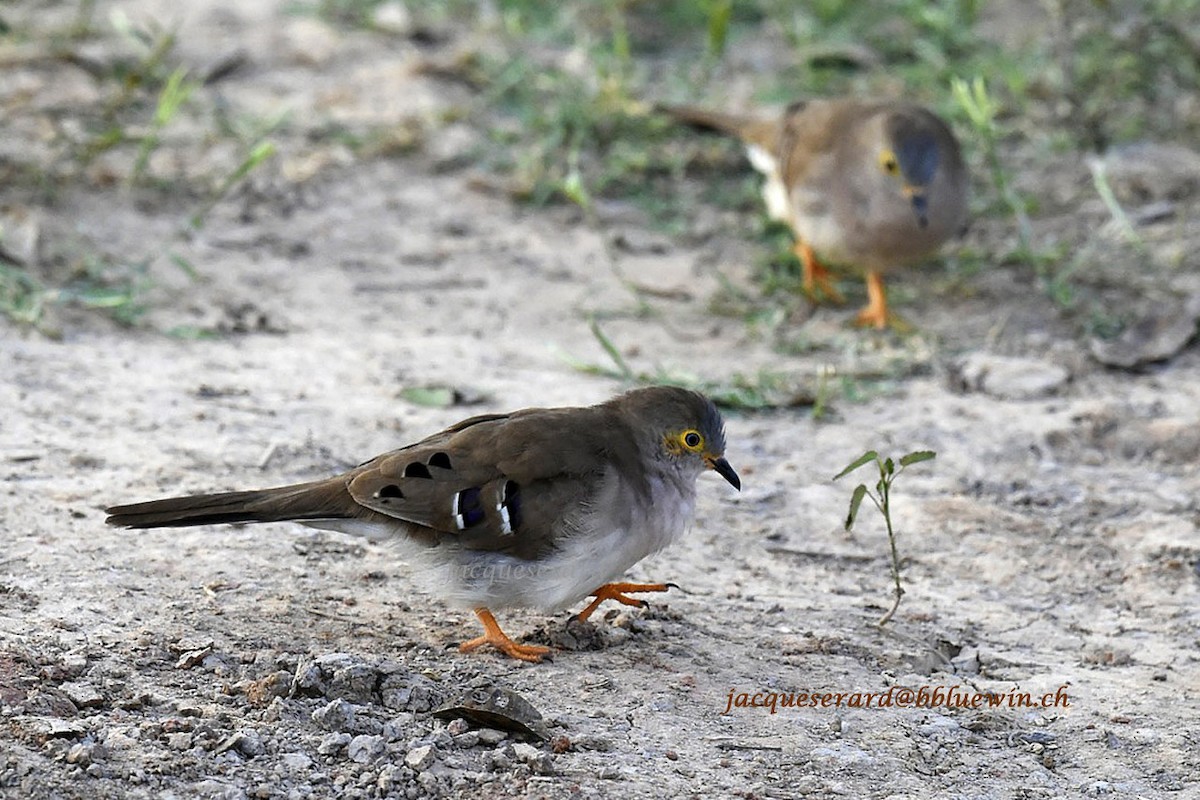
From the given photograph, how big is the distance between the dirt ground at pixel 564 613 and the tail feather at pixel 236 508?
208 millimetres

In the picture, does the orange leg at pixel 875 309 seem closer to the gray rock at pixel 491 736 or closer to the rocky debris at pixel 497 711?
the rocky debris at pixel 497 711

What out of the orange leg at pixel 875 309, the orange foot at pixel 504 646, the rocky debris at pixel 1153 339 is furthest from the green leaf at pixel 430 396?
the rocky debris at pixel 1153 339

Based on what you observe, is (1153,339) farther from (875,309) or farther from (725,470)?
(725,470)

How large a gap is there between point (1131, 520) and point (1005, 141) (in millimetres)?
3996

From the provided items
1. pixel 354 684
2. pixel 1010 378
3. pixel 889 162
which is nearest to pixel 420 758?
pixel 354 684

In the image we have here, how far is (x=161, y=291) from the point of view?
22.6ft

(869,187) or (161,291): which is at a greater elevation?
(869,187)

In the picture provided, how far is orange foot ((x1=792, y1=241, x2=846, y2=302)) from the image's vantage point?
25.3 feet

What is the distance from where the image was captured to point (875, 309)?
7473 mm

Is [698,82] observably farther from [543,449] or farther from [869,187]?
[543,449]

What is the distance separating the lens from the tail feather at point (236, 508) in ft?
14.0

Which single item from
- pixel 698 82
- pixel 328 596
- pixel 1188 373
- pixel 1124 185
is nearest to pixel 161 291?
pixel 328 596

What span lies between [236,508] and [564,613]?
1.02m

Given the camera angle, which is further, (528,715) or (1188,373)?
(1188,373)
